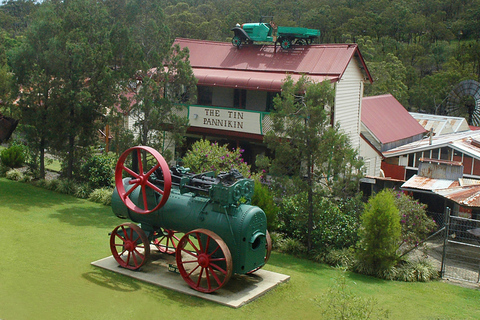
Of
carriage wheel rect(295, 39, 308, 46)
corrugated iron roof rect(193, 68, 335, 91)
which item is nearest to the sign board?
corrugated iron roof rect(193, 68, 335, 91)

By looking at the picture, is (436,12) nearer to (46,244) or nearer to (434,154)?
(434,154)

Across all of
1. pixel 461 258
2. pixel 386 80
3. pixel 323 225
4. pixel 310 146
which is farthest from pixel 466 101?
pixel 310 146

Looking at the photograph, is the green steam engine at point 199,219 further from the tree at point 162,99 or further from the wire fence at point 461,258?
the tree at point 162,99

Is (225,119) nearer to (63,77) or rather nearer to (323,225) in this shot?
(63,77)

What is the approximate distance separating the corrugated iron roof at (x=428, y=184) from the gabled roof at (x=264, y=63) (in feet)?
16.5

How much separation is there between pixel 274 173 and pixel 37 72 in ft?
34.7

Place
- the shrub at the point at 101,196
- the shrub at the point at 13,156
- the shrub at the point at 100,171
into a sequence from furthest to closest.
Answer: the shrub at the point at 13,156 → the shrub at the point at 100,171 → the shrub at the point at 101,196

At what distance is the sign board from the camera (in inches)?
860

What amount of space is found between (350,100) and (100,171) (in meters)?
11.4

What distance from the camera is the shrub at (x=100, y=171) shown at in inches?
820

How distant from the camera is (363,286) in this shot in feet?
42.5

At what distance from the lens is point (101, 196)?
1980 cm

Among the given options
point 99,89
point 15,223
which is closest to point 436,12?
point 99,89

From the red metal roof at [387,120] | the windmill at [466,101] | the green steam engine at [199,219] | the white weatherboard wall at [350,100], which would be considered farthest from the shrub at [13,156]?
the windmill at [466,101]
